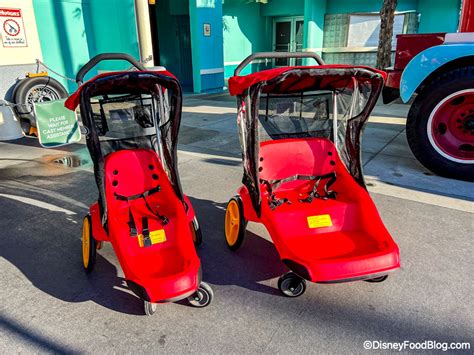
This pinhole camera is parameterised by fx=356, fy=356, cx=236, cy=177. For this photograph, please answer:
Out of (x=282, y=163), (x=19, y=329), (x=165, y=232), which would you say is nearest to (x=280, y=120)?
(x=282, y=163)

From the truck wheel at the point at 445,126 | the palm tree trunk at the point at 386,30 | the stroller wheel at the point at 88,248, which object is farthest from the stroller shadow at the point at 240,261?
the palm tree trunk at the point at 386,30

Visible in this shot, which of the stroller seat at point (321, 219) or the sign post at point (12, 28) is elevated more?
the sign post at point (12, 28)

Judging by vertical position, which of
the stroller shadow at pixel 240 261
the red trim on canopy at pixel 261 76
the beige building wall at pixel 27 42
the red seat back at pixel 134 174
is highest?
the beige building wall at pixel 27 42

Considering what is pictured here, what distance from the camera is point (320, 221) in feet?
8.94

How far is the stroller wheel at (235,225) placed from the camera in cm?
290

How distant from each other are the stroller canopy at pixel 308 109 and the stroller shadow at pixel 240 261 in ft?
1.50

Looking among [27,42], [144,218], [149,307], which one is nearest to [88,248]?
[144,218]

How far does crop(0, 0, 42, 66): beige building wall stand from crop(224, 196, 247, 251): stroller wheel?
21.2 ft

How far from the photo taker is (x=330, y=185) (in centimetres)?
307

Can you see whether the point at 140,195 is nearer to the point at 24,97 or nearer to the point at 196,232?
the point at 196,232

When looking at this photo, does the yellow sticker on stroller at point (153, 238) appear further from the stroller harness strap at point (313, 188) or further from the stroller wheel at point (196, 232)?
the stroller harness strap at point (313, 188)

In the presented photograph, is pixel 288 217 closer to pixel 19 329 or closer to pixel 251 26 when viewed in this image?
pixel 19 329

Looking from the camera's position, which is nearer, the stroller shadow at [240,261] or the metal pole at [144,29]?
the stroller shadow at [240,261]

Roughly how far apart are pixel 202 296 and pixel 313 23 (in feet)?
41.1
